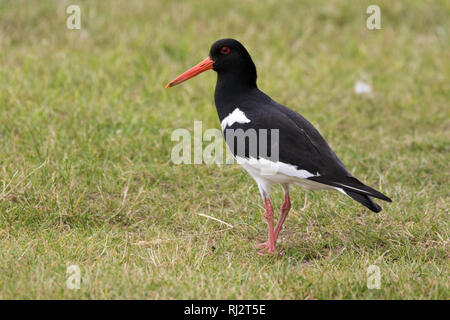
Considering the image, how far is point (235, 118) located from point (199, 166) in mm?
1233

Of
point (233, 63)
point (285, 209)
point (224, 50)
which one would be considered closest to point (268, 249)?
point (285, 209)

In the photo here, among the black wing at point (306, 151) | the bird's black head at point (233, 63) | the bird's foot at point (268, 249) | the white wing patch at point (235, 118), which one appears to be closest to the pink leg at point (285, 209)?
the bird's foot at point (268, 249)

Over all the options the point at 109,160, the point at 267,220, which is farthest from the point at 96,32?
the point at 267,220

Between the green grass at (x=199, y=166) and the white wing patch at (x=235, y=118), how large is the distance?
78cm

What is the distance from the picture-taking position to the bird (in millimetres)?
4410

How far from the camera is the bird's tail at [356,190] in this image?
13.9 ft

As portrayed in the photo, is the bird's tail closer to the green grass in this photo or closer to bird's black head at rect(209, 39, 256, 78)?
the green grass

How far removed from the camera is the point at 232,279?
13.3 ft

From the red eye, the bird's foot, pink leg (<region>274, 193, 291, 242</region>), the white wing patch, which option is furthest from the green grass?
the red eye

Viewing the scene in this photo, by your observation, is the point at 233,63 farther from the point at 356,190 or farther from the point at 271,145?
the point at 356,190

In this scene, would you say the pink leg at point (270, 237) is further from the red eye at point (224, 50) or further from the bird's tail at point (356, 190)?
the red eye at point (224, 50)

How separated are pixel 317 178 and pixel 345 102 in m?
3.23

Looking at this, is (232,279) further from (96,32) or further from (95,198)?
(96,32)

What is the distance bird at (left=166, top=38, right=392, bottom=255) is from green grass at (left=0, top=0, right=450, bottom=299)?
0.47 m
